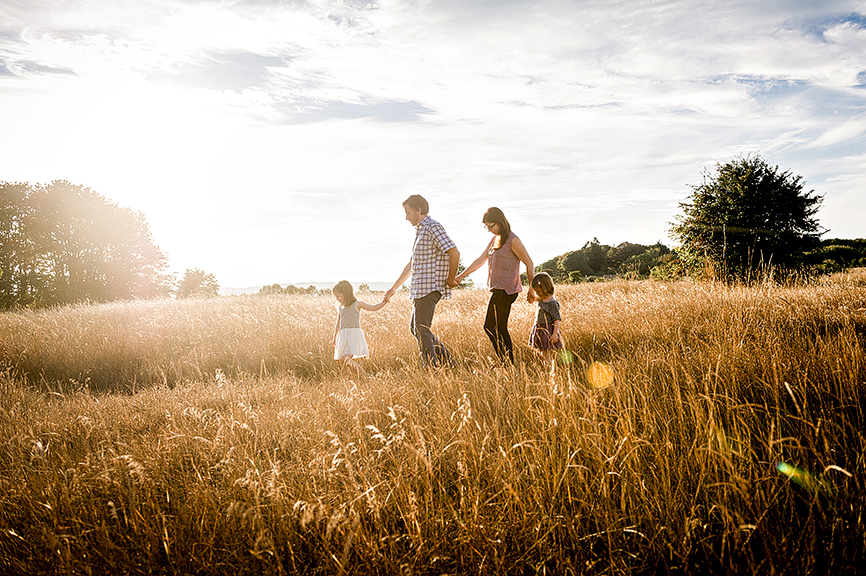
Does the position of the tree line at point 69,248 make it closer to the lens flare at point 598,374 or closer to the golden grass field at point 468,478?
the golden grass field at point 468,478

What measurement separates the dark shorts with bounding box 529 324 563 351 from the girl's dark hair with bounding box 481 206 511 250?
3.47 feet

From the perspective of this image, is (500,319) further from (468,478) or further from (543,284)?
(468,478)

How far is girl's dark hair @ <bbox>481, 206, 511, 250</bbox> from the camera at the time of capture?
16.1 ft

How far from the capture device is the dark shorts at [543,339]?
4.81 metres

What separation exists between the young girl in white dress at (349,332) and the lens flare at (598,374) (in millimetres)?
2417

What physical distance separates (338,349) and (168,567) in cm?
347

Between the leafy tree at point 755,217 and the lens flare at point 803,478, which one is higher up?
the leafy tree at point 755,217

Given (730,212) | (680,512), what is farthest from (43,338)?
(730,212)

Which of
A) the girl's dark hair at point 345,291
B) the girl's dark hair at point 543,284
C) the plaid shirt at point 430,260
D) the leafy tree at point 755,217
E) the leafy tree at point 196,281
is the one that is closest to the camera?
the girl's dark hair at point 543,284

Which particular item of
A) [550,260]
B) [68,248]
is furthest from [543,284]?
[68,248]

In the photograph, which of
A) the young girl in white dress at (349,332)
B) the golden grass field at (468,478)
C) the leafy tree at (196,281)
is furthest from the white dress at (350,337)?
the leafy tree at (196,281)

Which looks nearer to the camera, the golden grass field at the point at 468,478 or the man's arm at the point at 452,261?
the golden grass field at the point at 468,478

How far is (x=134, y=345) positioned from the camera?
7.36m

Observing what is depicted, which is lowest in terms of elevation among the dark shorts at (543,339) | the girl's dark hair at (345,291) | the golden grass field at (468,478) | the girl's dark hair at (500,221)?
the golden grass field at (468,478)
